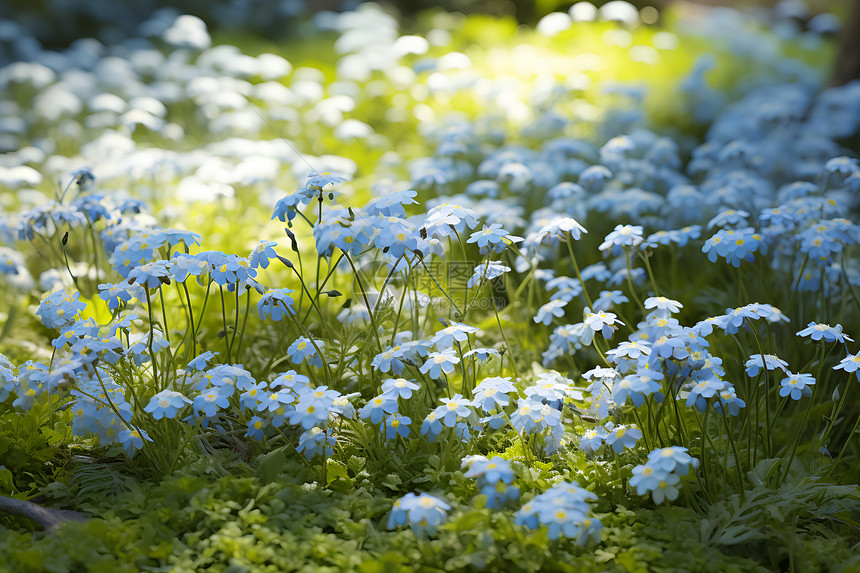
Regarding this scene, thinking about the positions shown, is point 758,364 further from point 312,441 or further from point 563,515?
point 312,441

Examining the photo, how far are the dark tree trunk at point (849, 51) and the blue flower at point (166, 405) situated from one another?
19.4 feet

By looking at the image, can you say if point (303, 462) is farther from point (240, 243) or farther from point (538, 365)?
point (240, 243)

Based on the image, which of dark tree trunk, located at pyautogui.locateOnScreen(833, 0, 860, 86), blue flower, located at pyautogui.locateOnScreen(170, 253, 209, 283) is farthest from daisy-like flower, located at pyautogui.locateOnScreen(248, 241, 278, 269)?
dark tree trunk, located at pyautogui.locateOnScreen(833, 0, 860, 86)

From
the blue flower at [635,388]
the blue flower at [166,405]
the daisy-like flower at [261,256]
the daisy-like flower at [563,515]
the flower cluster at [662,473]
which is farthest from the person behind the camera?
the daisy-like flower at [261,256]

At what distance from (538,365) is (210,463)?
138 cm

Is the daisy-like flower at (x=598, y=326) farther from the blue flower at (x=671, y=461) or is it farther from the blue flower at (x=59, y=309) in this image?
the blue flower at (x=59, y=309)

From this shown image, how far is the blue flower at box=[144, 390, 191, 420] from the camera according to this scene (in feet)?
6.95

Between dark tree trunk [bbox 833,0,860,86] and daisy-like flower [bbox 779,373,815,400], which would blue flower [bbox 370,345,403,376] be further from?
dark tree trunk [bbox 833,0,860,86]

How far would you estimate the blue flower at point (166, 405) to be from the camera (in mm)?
2119

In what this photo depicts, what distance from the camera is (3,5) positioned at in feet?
27.1

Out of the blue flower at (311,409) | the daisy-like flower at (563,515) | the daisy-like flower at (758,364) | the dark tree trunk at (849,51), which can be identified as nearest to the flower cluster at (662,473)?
the daisy-like flower at (563,515)

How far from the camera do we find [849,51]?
5.70 m

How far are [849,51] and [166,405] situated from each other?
238 inches

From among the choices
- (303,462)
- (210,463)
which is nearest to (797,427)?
(303,462)
